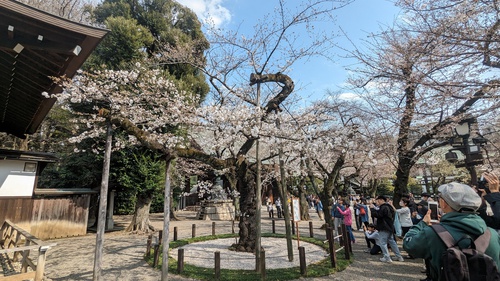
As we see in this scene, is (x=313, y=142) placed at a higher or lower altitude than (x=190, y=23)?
lower

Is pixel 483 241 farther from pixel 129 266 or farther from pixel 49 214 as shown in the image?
pixel 49 214

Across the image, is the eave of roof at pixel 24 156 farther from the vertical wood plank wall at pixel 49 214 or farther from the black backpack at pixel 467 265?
the black backpack at pixel 467 265

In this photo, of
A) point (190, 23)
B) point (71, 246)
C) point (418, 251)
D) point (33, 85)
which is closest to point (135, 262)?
point (71, 246)

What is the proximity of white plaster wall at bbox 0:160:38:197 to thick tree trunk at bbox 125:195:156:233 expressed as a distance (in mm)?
4402

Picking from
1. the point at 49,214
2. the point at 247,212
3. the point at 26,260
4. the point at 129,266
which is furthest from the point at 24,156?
the point at 247,212

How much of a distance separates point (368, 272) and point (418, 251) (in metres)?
5.06

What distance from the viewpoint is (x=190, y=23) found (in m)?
17.5

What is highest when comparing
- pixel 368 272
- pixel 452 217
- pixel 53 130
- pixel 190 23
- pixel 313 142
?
pixel 190 23

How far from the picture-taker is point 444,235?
202 centimetres

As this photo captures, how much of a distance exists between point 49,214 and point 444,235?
565 inches

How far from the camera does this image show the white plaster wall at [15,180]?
947 cm

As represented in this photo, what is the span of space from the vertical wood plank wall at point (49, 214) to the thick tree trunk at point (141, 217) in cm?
230

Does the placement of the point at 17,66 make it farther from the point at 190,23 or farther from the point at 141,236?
the point at 190,23

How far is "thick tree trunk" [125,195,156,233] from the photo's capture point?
40.8 feet
